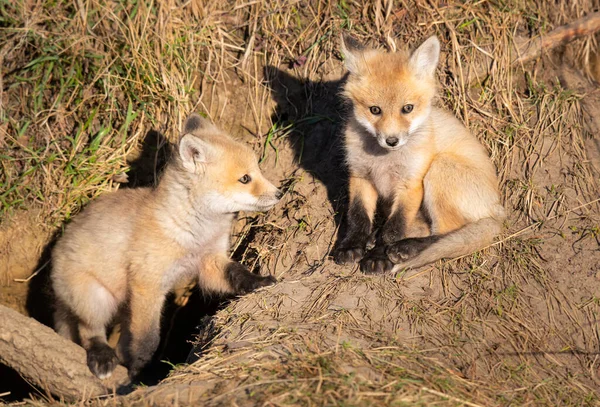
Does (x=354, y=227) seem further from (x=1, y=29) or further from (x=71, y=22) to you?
(x=1, y=29)

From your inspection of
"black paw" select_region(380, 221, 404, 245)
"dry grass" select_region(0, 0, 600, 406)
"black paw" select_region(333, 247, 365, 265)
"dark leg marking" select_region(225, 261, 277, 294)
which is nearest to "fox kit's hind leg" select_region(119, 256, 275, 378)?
"dark leg marking" select_region(225, 261, 277, 294)

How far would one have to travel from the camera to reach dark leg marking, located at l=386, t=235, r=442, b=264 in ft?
12.8

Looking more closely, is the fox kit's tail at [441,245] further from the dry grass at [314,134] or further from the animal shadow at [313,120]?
the animal shadow at [313,120]

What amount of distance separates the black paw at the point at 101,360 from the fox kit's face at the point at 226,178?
117 cm

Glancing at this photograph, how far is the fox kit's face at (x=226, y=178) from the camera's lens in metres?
3.95

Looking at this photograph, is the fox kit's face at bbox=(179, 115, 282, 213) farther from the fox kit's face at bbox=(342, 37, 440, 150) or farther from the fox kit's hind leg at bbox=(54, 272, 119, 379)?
the fox kit's hind leg at bbox=(54, 272, 119, 379)

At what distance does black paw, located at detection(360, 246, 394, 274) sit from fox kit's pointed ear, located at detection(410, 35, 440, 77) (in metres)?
1.21

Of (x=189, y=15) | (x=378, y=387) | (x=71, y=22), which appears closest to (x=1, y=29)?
(x=71, y=22)

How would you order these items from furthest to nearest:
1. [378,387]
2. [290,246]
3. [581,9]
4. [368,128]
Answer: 1. [581,9]
2. [290,246]
3. [368,128]
4. [378,387]

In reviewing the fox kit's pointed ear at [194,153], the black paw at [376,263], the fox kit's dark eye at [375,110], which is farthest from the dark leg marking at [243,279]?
the fox kit's dark eye at [375,110]

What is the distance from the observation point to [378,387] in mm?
2812

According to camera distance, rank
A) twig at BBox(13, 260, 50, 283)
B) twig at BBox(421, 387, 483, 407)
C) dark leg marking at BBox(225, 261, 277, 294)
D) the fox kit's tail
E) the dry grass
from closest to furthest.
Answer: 1. twig at BBox(421, 387, 483, 407)
2. the dry grass
3. the fox kit's tail
4. dark leg marking at BBox(225, 261, 277, 294)
5. twig at BBox(13, 260, 50, 283)

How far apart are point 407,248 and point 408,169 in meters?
0.60

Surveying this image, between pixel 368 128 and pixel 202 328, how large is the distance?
5.60 feet
